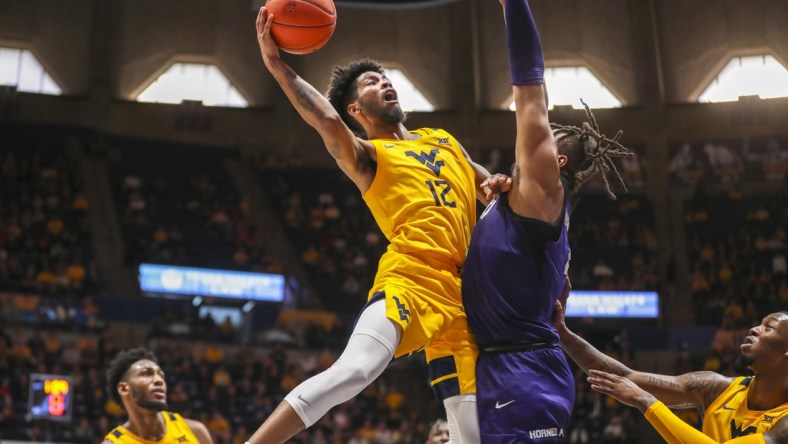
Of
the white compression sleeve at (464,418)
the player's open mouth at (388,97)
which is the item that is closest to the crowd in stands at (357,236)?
the player's open mouth at (388,97)

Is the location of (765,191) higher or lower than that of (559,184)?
higher

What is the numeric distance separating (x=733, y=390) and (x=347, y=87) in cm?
272

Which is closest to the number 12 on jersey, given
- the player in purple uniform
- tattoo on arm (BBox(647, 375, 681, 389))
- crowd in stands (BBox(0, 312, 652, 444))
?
the player in purple uniform

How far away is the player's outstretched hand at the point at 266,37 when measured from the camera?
184 inches

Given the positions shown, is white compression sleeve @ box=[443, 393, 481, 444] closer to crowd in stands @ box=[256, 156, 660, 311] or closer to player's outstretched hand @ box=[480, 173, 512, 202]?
player's outstretched hand @ box=[480, 173, 512, 202]

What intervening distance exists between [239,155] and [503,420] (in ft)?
78.7

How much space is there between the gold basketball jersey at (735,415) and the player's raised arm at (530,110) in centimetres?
205

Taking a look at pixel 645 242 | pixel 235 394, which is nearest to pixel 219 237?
pixel 235 394

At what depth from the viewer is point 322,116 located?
4.49 m

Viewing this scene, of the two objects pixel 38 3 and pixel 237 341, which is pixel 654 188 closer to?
pixel 237 341

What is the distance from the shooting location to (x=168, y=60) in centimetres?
2766

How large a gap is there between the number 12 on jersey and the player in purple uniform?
30 centimetres

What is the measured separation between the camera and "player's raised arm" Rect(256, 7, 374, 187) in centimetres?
450

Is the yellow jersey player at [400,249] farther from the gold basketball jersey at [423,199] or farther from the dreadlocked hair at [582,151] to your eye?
the dreadlocked hair at [582,151]
